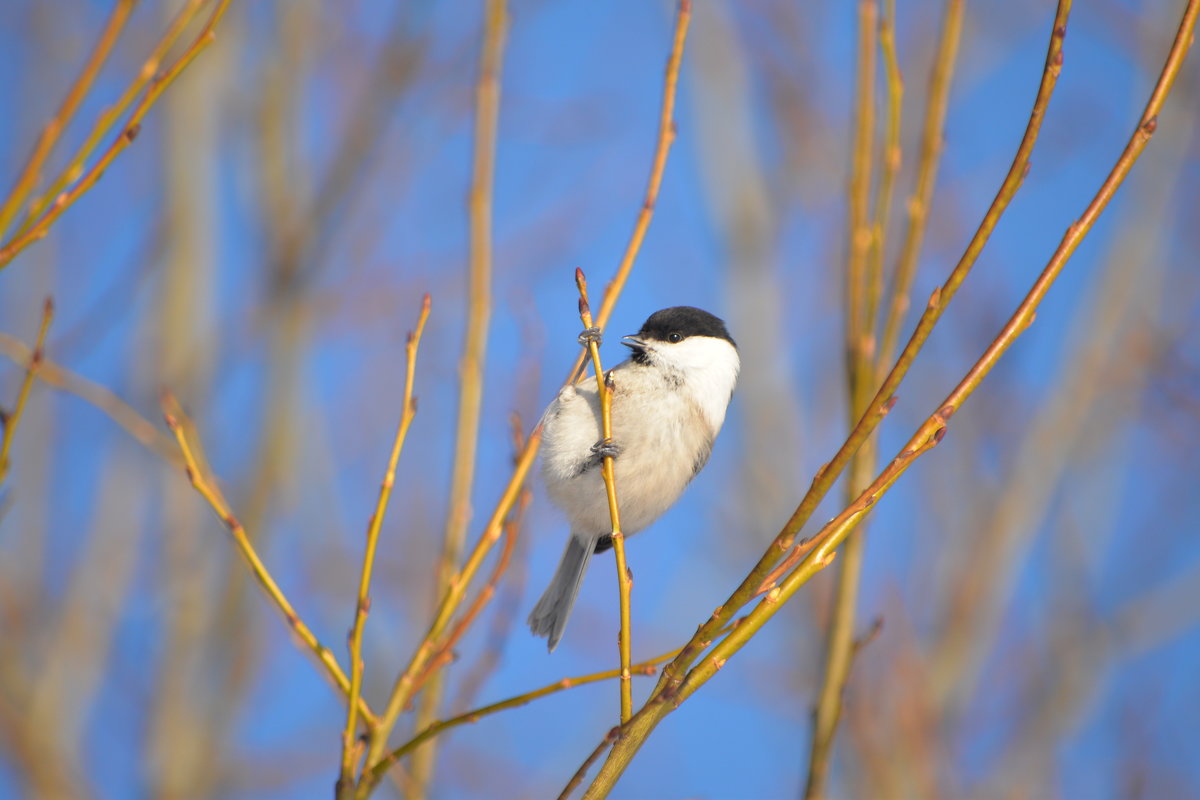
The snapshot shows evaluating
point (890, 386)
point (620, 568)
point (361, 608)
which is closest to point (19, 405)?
point (361, 608)

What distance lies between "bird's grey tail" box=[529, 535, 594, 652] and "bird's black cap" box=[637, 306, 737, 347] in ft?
2.20

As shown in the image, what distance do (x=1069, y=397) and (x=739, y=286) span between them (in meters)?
1.66

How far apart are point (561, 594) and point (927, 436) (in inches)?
65.1

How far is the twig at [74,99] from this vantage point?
133cm

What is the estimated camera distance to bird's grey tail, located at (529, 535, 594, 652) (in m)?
2.65

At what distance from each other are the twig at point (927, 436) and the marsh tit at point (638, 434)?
1.10 meters

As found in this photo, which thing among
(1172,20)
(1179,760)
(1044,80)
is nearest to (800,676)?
(1179,760)

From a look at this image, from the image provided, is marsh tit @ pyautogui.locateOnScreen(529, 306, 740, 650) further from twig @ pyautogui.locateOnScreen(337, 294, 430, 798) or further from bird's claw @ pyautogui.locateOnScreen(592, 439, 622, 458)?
twig @ pyautogui.locateOnScreen(337, 294, 430, 798)

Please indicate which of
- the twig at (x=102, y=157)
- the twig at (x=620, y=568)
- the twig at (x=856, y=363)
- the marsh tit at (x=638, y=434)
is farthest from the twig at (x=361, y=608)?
the marsh tit at (x=638, y=434)

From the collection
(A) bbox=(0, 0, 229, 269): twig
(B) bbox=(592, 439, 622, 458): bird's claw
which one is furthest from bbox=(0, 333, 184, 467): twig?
(B) bbox=(592, 439, 622, 458): bird's claw

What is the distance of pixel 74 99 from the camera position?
135 cm

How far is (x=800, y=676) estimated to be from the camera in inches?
185

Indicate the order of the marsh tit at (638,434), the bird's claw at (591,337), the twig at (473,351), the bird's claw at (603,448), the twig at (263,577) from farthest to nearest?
the marsh tit at (638,434) → the bird's claw at (603,448) → the twig at (473,351) → the bird's claw at (591,337) → the twig at (263,577)

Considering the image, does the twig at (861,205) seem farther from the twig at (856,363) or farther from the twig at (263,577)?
the twig at (263,577)
